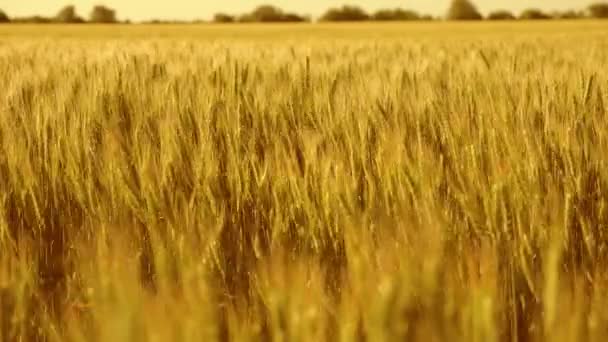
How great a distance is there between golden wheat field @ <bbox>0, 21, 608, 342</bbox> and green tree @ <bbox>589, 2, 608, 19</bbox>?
3568cm

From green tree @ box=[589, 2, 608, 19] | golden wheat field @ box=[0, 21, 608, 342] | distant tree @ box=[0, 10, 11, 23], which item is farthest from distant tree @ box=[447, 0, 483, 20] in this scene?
golden wheat field @ box=[0, 21, 608, 342]

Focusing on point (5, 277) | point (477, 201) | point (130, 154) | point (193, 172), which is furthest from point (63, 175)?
point (477, 201)

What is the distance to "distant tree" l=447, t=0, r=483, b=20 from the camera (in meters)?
37.5

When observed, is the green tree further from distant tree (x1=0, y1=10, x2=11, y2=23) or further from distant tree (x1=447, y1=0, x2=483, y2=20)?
distant tree (x1=0, y1=10, x2=11, y2=23)

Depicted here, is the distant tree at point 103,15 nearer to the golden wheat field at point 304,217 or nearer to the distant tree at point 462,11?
the distant tree at point 462,11

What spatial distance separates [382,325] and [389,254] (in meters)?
0.10

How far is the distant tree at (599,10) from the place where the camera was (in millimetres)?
34438

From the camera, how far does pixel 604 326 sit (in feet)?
1.85

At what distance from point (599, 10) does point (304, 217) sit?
1459 inches

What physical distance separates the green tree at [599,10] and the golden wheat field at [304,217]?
117 ft

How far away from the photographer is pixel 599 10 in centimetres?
3484

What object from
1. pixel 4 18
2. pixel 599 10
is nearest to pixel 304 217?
pixel 4 18

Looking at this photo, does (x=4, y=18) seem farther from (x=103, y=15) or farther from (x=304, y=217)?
(x=304, y=217)

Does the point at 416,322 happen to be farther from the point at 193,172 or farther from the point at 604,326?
the point at 193,172
